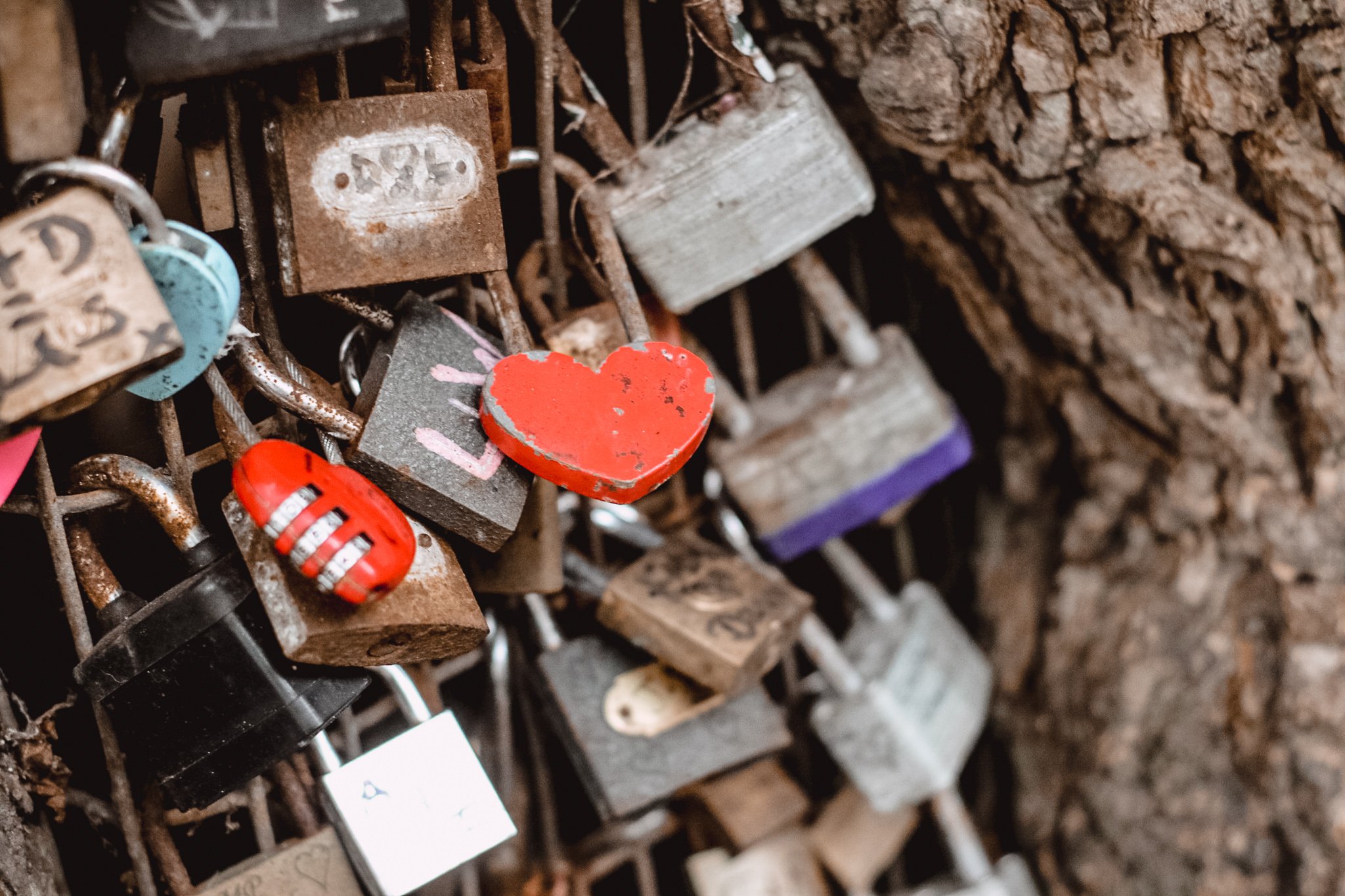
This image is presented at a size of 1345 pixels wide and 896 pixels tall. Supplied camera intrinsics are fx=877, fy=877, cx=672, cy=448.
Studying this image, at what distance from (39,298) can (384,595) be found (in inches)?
15.7

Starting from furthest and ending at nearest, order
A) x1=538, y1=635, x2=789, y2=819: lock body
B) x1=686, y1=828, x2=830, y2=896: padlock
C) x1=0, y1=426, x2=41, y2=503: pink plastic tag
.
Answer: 1. x1=686, y1=828, x2=830, y2=896: padlock
2. x1=538, y1=635, x2=789, y2=819: lock body
3. x1=0, y1=426, x2=41, y2=503: pink plastic tag

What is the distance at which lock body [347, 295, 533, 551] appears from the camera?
0.92 meters

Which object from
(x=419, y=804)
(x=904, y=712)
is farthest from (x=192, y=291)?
(x=904, y=712)

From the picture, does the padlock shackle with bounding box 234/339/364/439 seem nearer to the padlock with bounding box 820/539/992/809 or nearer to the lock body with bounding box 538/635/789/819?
the lock body with bounding box 538/635/789/819

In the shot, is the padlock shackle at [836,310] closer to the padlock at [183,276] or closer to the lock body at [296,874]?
the padlock at [183,276]

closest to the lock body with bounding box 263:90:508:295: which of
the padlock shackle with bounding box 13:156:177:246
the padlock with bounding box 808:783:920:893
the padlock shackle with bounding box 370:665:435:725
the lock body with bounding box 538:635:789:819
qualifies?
the padlock shackle with bounding box 13:156:177:246

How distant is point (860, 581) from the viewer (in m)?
1.64

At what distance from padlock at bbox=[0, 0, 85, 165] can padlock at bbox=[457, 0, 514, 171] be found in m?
0.40

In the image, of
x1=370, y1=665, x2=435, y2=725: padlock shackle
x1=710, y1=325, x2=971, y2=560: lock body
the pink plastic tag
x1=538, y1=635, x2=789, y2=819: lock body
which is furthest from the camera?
x1=710, y1=325, x2=971, y2=560: lock body

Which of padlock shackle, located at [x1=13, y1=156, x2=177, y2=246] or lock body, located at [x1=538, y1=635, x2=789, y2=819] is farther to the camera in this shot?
lock body, located at [x1=538, y1=635, x2=789, y2=819]

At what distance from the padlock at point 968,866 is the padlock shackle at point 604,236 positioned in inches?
44.7

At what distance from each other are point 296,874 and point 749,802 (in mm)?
747

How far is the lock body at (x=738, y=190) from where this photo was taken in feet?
3.71

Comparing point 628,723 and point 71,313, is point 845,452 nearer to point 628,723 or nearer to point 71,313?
point 628,723
